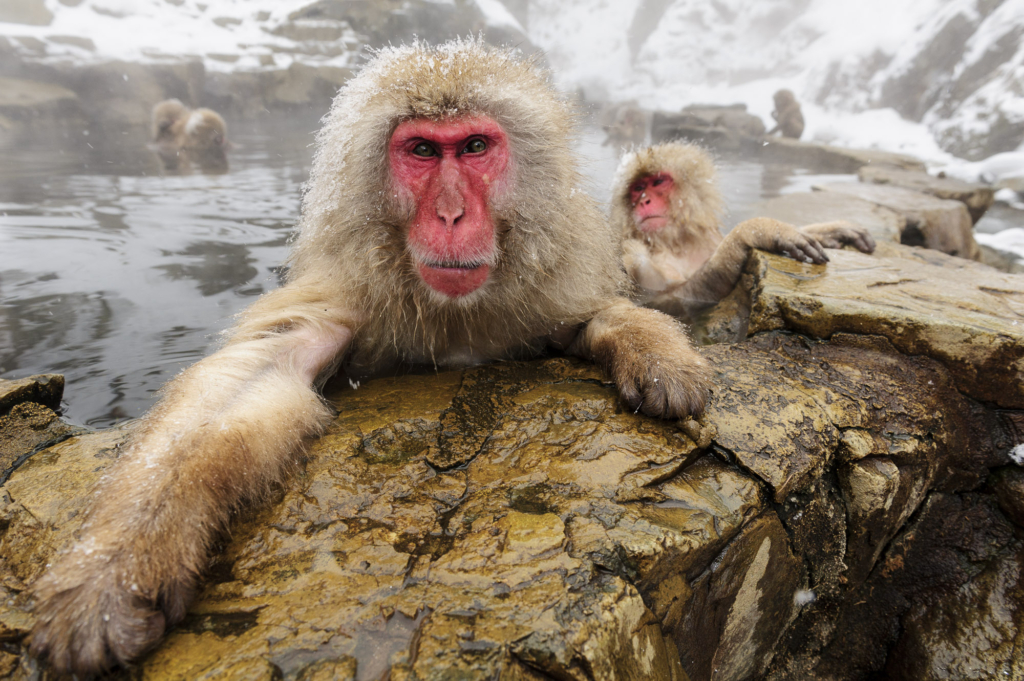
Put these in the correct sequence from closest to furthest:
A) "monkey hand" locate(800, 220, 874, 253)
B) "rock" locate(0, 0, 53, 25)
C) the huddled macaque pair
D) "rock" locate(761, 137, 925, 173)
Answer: "monkey hand" locate(800, 220, 874, 253)
"rock" locate(0, 0, 53, 25)
the huddled macaque pair
"rock" locate(761, 137, 925, 173)

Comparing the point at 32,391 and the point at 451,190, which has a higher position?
the point at 451,190

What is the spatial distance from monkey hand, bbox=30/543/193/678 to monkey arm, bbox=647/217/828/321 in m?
2.91

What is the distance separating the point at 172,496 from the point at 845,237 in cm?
359

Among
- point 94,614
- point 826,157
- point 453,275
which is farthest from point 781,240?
point 826,157

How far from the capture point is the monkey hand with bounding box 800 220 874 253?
11.0 feet

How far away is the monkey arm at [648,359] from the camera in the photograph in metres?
1.74

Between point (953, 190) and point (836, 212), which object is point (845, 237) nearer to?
point (836, 212)

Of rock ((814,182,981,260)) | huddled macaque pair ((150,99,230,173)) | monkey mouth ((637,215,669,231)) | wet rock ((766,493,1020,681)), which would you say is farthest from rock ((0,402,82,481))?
huddled macaque pair ((150,99,230,173))

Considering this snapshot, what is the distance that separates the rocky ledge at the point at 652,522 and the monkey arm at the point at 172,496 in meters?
0.07

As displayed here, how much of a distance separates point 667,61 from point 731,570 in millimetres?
32392

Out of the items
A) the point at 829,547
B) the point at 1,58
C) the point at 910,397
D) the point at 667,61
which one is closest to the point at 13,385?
the point at 829,547

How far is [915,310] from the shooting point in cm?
217

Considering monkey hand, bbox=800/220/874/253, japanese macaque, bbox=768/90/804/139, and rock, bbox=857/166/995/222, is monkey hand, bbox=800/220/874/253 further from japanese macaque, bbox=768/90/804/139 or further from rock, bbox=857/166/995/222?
japanese macaque, bbox=768/90/804/139

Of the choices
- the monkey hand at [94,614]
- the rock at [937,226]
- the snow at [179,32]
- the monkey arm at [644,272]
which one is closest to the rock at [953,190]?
the rock at [937,226]
